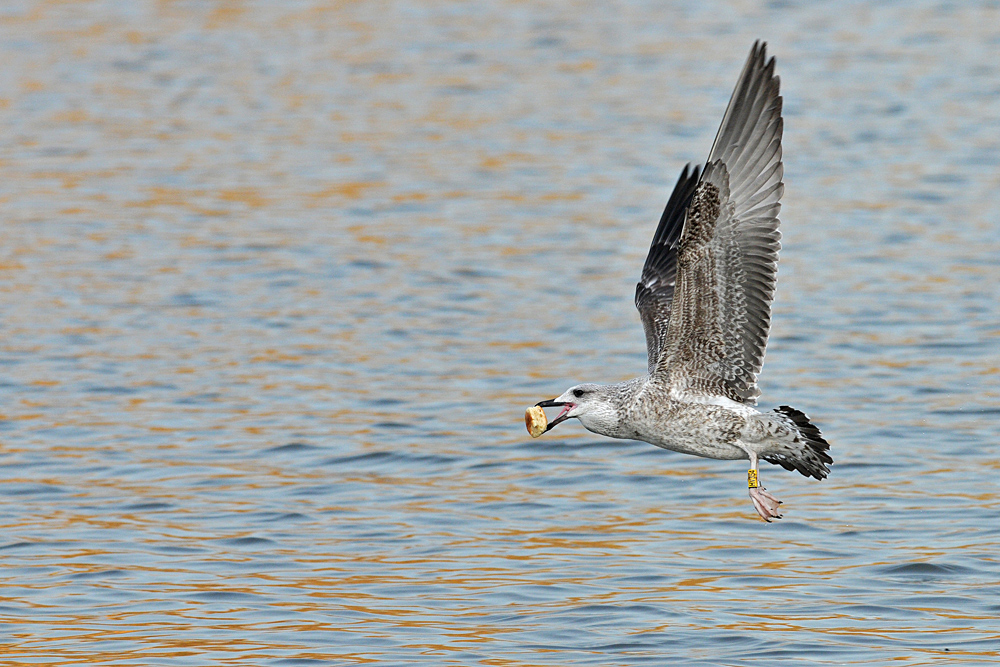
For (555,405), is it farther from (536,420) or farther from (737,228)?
(737,228)

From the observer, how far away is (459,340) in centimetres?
1450

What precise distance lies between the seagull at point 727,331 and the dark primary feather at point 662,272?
1108 mm

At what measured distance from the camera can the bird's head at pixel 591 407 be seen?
8734 mm

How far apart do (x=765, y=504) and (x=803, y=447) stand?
13.7 inches

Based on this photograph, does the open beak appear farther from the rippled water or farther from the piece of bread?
the rippled water

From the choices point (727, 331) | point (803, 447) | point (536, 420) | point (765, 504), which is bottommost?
point (765, 504)

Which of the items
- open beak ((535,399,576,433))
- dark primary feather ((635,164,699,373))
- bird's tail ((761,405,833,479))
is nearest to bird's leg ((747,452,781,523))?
bird's tail ((761,405,833,479))

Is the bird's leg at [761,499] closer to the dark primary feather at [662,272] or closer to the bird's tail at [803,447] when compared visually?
the bird's tail at [803,447]

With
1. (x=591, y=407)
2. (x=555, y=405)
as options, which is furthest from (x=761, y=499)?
(x=555, y=405)

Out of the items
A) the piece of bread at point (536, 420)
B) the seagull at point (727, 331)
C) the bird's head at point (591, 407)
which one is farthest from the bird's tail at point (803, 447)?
the piece of bread at point (536, 420)

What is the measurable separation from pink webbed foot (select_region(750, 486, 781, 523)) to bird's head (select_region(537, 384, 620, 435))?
0.77 metres

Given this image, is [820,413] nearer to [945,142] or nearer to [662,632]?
[662,632]

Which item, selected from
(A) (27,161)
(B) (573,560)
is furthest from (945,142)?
(B) (573,560)

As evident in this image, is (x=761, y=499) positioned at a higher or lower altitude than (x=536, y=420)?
lower
